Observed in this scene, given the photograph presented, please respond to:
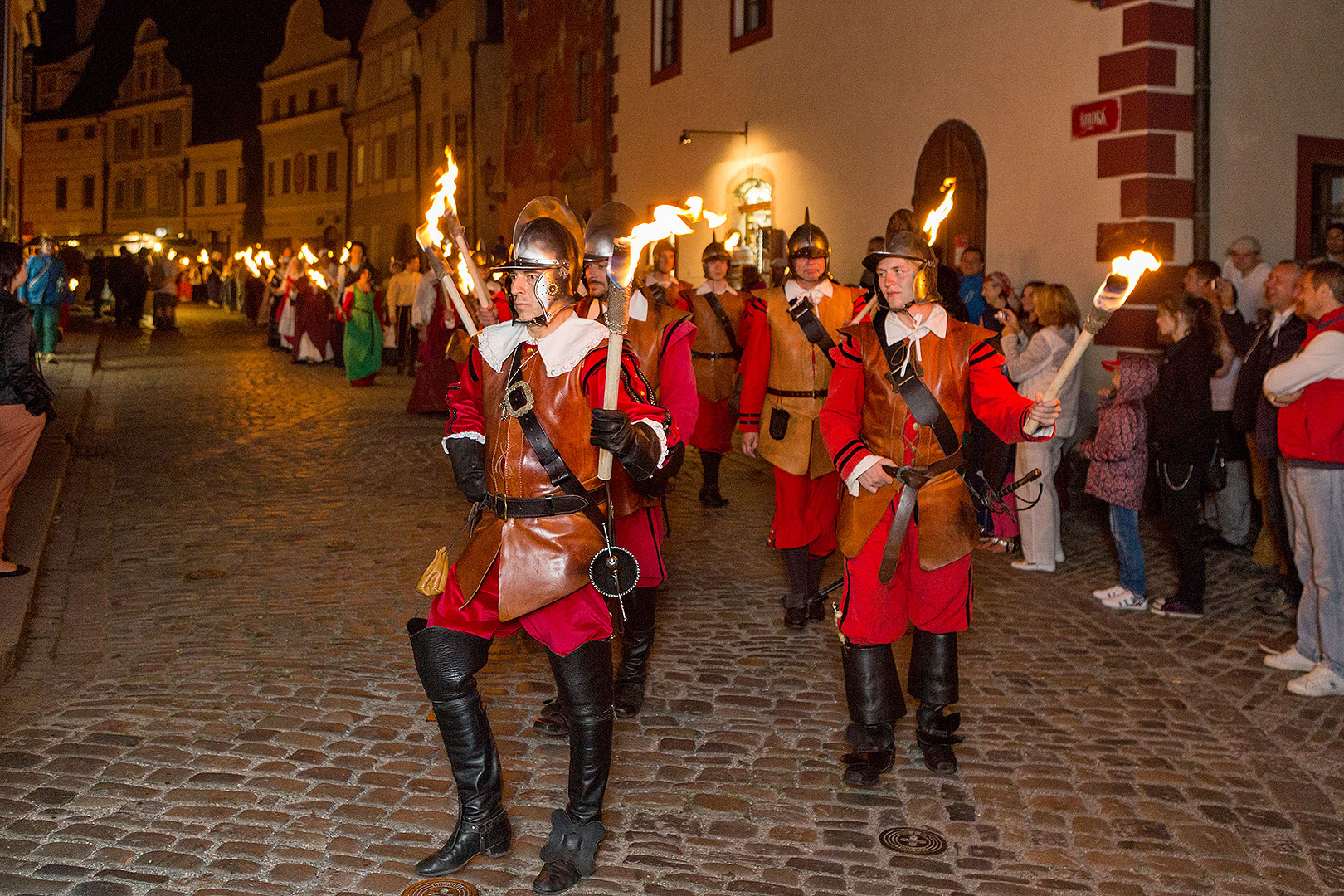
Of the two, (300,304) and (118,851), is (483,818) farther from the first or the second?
(300,304)

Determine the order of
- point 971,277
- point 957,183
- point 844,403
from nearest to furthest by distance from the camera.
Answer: point 844,403
point 971,277
point 957,183

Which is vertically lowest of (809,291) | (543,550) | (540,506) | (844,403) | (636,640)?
(636,640)

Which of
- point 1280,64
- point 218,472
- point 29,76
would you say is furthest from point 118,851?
point 29,76

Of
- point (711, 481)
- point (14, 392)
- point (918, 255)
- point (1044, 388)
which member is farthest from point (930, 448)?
point (711, 481)

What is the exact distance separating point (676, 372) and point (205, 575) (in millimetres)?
3764

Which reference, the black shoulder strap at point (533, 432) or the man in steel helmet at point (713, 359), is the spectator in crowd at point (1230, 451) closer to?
the man in steel helmet at point (713, 359)

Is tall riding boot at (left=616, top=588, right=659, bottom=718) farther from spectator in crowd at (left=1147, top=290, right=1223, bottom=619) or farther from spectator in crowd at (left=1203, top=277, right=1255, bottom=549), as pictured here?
spectator in crowd at (left=1203, top=277, right=1255, bottom=549)

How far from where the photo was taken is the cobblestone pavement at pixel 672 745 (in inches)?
169

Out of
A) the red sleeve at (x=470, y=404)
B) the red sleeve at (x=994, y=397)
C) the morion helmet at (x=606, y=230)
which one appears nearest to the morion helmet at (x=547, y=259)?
the red sleeve at (x=470, y=404)

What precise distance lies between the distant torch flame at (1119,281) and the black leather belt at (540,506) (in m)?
1.63

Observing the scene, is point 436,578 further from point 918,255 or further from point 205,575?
point 205,575

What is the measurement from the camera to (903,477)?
16.2 feet

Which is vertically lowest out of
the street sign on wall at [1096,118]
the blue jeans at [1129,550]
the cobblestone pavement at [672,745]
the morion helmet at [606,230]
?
the cobblestone pavement at [672,745]

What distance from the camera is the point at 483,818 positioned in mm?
4258
